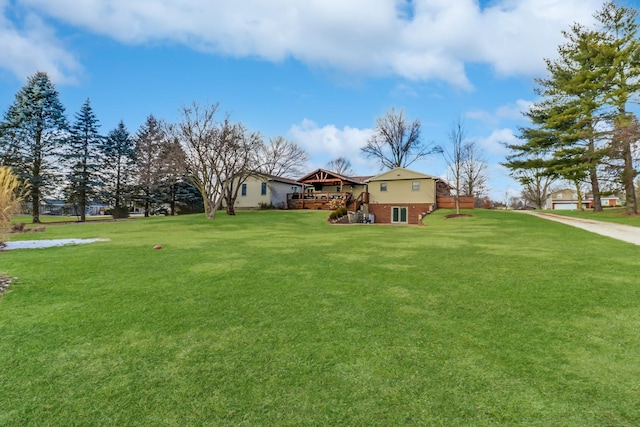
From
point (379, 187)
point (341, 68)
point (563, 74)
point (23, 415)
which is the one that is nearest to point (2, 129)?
point (341, 68)

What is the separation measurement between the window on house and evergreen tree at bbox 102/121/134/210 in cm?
2833

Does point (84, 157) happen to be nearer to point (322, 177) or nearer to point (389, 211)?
point (322, 177)

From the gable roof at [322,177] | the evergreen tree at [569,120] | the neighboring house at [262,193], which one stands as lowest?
the neighboring house at [262,193]

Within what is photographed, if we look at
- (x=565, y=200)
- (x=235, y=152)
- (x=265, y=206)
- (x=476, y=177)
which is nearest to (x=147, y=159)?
(x=265, y=206)

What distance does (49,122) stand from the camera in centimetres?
2688

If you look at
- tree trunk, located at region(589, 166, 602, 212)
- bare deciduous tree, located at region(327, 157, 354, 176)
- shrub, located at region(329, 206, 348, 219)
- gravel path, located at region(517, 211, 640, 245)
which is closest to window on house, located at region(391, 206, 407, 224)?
shrub, located at region(329, 206, 348, 219)

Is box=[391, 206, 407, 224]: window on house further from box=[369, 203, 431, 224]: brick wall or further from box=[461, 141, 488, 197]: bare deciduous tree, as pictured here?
box=[461, 141, 488, 197]: bare deciduous tree

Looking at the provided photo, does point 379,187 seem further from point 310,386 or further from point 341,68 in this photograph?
point 310,386

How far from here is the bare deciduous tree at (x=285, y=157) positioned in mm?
42250

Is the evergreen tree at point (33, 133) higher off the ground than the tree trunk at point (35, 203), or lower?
higher

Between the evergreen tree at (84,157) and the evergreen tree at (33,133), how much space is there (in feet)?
6.17

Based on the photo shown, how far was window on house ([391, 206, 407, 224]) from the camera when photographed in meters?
26.7

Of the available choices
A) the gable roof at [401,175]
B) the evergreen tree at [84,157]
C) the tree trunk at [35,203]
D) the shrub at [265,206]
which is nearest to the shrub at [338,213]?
the gable roof at [401,175]

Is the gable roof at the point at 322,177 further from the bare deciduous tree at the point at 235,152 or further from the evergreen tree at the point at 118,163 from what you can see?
the evergreen tree at the point at 118,163
